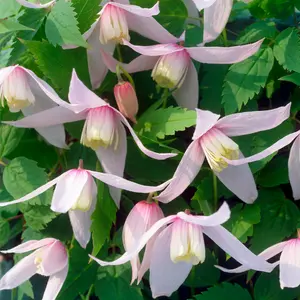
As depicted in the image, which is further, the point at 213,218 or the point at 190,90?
the point at 190,90

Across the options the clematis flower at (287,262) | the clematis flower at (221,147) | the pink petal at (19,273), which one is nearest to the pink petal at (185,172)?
the clematis flower at (221,147)

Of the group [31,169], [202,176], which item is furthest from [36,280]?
[202,176]

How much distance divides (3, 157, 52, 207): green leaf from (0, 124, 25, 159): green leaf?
0.02 m

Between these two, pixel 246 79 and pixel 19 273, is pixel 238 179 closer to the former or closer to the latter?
pixel 246 79

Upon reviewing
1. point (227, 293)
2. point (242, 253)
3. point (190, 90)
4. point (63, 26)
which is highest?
point (63, 26)

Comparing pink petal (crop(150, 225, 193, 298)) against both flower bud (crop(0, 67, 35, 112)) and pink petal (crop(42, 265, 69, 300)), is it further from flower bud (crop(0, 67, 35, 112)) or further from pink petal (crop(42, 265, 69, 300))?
flower bud (crop(0, 67, 35, 112))

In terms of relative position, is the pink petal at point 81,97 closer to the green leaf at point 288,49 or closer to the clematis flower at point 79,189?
the clematis flower at point 79,189

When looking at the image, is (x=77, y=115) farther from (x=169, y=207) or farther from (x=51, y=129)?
(x=169, y=207)

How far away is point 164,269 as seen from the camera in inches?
25.0

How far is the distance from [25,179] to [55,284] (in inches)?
5.5

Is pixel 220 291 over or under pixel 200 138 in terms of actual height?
under

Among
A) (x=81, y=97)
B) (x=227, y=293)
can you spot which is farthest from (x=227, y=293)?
(x=81, y=97)

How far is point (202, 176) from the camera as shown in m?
0.69

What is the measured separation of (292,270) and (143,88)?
31 cm
